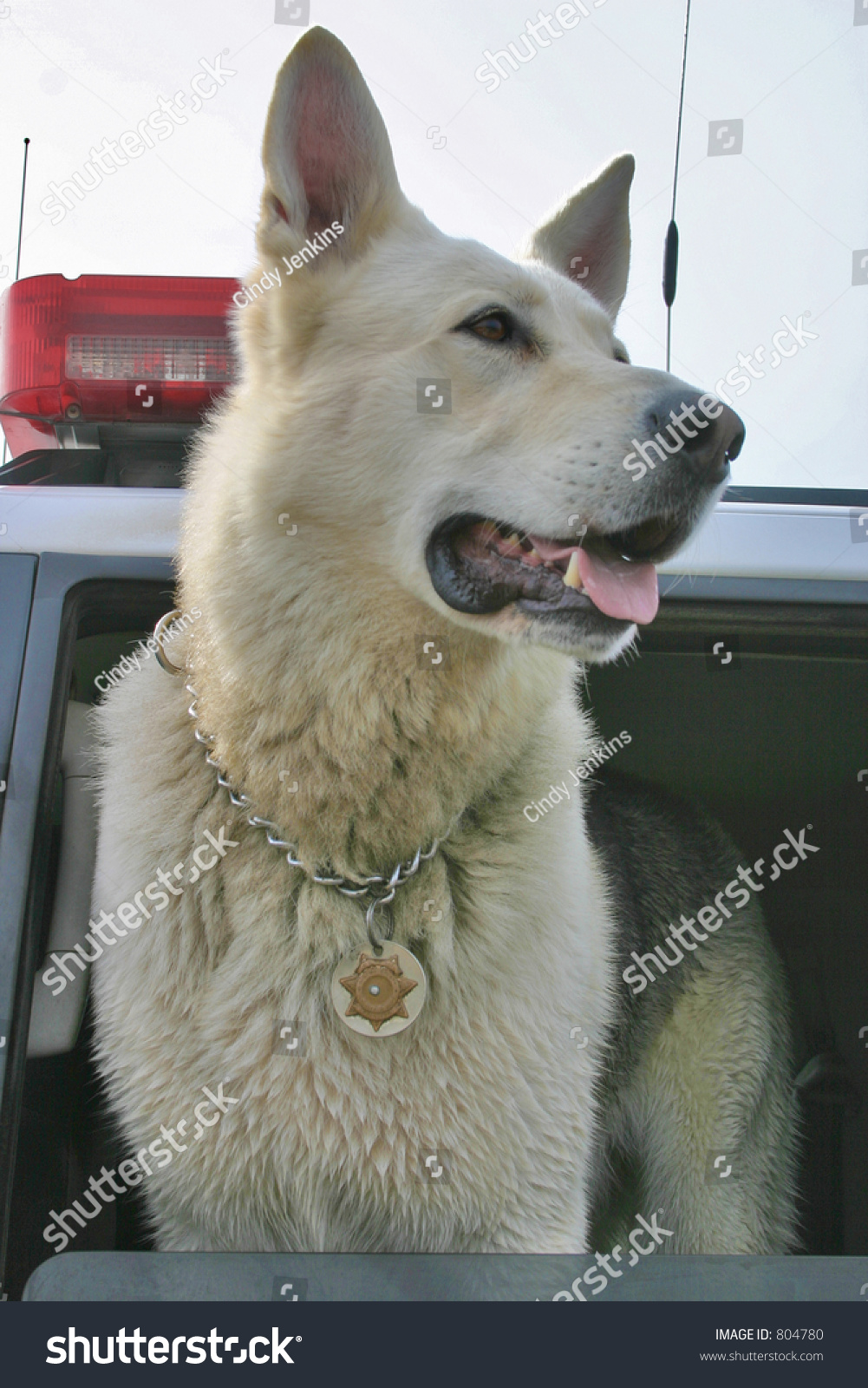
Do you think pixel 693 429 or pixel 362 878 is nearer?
pixel 693 429

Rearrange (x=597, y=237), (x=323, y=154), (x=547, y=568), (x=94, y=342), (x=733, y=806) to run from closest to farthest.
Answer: (x=547, y=568) → (x=94, y=342) → (x=323, y=154) → (x=597, y=237) → (x=733, y=806)

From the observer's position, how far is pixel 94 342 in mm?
1922

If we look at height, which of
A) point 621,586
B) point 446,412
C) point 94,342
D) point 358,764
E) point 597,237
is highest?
point 597,237

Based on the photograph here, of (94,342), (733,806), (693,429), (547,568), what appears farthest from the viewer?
(733,806)

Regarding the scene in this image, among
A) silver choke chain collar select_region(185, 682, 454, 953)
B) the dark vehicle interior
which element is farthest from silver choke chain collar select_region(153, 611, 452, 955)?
the dark vehicle interior

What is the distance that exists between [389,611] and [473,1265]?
1.09m

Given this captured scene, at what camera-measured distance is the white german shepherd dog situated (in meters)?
1.74

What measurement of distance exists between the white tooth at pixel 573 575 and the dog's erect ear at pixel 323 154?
84 centimetres

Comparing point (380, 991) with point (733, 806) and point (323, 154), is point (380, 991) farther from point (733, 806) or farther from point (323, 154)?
point (733, 806)

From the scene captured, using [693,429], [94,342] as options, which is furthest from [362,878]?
[94,342]

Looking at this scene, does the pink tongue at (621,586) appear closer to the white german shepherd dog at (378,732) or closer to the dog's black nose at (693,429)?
the white german shepherd dog at (378,732)

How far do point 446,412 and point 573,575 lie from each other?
398mm

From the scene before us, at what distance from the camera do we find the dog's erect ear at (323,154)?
75.5 inches

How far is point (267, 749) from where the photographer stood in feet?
6.23
